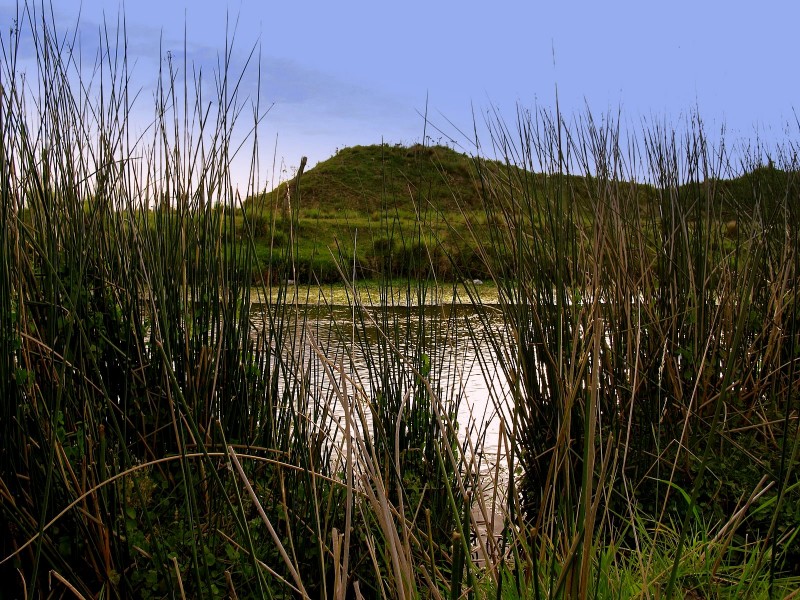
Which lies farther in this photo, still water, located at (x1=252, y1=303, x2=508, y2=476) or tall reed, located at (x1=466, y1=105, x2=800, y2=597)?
tall reed, located at (x1=466, y1=105, x2=800, y2=597)

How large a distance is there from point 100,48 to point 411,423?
1230 millimetres

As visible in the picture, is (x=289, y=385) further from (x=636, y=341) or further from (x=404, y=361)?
(x=636, y=341)

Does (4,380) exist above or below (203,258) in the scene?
below

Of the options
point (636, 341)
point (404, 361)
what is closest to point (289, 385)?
point (404, 361)

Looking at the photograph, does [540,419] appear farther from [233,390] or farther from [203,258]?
[203,258]

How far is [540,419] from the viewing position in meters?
1.93

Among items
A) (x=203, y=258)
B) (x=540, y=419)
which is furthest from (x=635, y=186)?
(x=203, y=258)

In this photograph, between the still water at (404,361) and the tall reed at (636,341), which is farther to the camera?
the tall reed at (636,341)

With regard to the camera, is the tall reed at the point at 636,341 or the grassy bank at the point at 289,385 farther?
the tall reed at the point at 636,341

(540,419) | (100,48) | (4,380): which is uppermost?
(100,48)

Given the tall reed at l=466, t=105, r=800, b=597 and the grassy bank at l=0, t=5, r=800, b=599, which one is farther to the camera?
the tall reed at l=466, t=105, r=800, b=597

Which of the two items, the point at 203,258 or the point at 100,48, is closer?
the point at 203,258

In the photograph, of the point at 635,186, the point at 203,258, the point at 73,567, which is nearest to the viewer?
the point at 73,567

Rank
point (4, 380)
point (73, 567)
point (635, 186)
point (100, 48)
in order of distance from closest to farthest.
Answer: point (4, 380) < point (73, 567) < point (100, 48) < point (635, 186)
